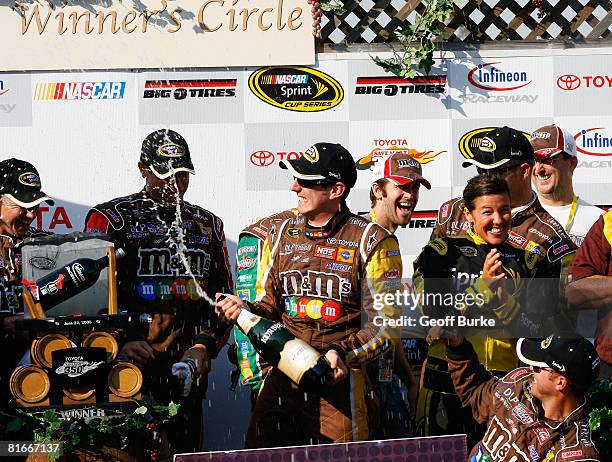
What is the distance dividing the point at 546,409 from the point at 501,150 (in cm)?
172

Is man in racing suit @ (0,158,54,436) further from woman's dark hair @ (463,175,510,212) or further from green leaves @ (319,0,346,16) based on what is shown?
woman's dark hair @ (463,175,510,212)

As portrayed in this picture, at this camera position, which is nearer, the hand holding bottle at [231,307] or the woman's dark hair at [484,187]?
the hand holding bottle at [231,307]

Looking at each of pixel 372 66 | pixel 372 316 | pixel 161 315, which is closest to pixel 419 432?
pixel 372 316

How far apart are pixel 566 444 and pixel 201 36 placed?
12.3ft

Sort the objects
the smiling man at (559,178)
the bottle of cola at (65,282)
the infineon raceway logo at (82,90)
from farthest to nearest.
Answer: the infineon raceway logo at (82,90) < the smiling man at (559,178) < the bottle of cola at (65,282)

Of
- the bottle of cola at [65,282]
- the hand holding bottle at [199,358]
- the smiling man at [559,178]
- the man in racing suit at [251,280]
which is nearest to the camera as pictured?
the bottle of cola at [65,282]

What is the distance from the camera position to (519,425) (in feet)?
15.8

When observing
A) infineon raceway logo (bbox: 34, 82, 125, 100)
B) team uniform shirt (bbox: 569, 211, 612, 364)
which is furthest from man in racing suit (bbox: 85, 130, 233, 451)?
team uniform shirt (bbox: 569, 211, 612, 364)

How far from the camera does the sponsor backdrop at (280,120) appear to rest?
22.8ft

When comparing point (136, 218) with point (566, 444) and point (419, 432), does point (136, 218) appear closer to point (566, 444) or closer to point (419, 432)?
point (419, 432)

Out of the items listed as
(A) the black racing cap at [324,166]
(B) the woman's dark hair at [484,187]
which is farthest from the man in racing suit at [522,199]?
(A) the black racing cap at [324,166]

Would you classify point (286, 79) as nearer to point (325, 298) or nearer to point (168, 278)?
point (168, 278)
